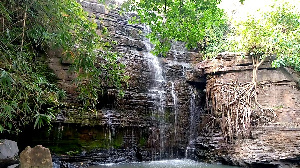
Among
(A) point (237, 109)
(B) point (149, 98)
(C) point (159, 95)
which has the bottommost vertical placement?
(A) point (237, 109)

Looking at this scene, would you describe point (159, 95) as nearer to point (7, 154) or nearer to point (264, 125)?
point (264, 125)

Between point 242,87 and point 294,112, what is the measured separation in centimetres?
170

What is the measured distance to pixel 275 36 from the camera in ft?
26.1

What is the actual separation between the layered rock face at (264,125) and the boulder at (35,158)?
Result: 5.41 m

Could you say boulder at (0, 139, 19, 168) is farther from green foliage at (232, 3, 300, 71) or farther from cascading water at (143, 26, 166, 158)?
green foliage at (232, 3, 300, 71)

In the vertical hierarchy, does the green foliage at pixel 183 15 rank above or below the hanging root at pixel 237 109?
above

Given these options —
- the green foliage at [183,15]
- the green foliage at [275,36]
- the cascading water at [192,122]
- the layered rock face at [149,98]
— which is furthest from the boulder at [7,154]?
the green foliage at [275,36]

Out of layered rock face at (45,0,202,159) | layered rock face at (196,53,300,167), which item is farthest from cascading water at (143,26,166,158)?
layered rock face at (196,53,300,167)

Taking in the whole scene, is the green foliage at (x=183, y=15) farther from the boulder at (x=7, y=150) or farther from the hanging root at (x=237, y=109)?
the hanging root at (x=237, y=109)

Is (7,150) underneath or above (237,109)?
underneath

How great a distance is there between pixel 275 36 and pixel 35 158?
24.6ft

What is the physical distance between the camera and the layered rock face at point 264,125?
23.8 ft

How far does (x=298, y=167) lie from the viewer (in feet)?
23.0

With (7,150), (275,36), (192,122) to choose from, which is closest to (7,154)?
(7,150)
